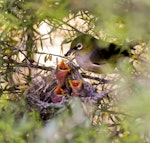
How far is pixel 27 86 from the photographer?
3.32 ft

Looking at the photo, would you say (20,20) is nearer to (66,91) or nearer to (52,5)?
(52,5)

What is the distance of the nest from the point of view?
0.88 meters

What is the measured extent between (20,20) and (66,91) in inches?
11.9

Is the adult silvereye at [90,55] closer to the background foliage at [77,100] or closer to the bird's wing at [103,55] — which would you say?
the bird's wing at [103,55]

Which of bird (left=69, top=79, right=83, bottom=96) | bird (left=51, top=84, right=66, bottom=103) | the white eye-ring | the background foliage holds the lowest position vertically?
bird (left=51, top=84, right=66, bottom=103)

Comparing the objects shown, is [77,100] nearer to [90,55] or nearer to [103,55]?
[103,55]

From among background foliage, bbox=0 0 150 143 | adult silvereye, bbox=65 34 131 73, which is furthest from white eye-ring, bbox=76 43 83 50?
background foliage, bbox=0 0 150 143

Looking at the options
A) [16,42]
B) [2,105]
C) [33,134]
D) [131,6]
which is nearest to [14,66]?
[16,42]

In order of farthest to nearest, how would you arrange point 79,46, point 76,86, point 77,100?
point 79,46
point 76,86
point 77,100

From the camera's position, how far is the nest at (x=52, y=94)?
881 mm

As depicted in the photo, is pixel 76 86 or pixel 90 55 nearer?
pixel 76 86

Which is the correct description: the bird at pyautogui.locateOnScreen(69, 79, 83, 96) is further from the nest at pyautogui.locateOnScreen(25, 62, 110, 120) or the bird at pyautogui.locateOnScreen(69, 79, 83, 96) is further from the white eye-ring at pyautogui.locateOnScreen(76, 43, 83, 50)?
the white eye-ring at pyautogui.locateOnScreen(76, 43, 83, 50)

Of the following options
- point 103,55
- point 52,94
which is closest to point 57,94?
point 52,94

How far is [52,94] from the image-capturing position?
3.36 feet
